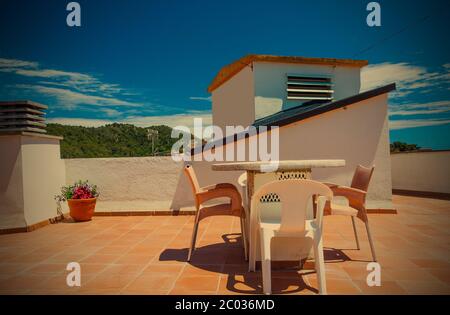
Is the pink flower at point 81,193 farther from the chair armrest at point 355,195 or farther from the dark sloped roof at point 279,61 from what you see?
the dark sloped roof at point 279,61

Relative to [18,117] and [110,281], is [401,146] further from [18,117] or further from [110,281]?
[18,117]

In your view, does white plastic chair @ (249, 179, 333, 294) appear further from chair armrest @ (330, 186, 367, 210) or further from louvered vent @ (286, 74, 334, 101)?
louvered vent @ (286, 74, 334, 101)

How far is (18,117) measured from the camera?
17.2 feet

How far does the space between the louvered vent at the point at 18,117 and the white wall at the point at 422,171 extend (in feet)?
36.0

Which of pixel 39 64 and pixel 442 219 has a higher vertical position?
pixel 39 64

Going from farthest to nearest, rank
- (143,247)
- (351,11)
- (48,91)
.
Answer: (48,91)
(351,11)
(143,247)

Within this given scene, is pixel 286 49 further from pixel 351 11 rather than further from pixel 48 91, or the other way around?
pixel 48 91

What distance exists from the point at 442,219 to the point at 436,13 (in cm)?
680

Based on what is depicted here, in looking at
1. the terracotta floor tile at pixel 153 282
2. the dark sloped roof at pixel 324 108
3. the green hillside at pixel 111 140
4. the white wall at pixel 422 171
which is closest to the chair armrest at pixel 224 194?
the terracotta floor tile at pixel 153 282

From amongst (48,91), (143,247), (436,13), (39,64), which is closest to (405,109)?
(436,13)

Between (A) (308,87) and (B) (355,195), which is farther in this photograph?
(A) (308,87)

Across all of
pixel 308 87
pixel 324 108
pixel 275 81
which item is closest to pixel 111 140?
pixel 275 81

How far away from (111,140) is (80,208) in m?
10.0

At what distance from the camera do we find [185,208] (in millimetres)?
6383
